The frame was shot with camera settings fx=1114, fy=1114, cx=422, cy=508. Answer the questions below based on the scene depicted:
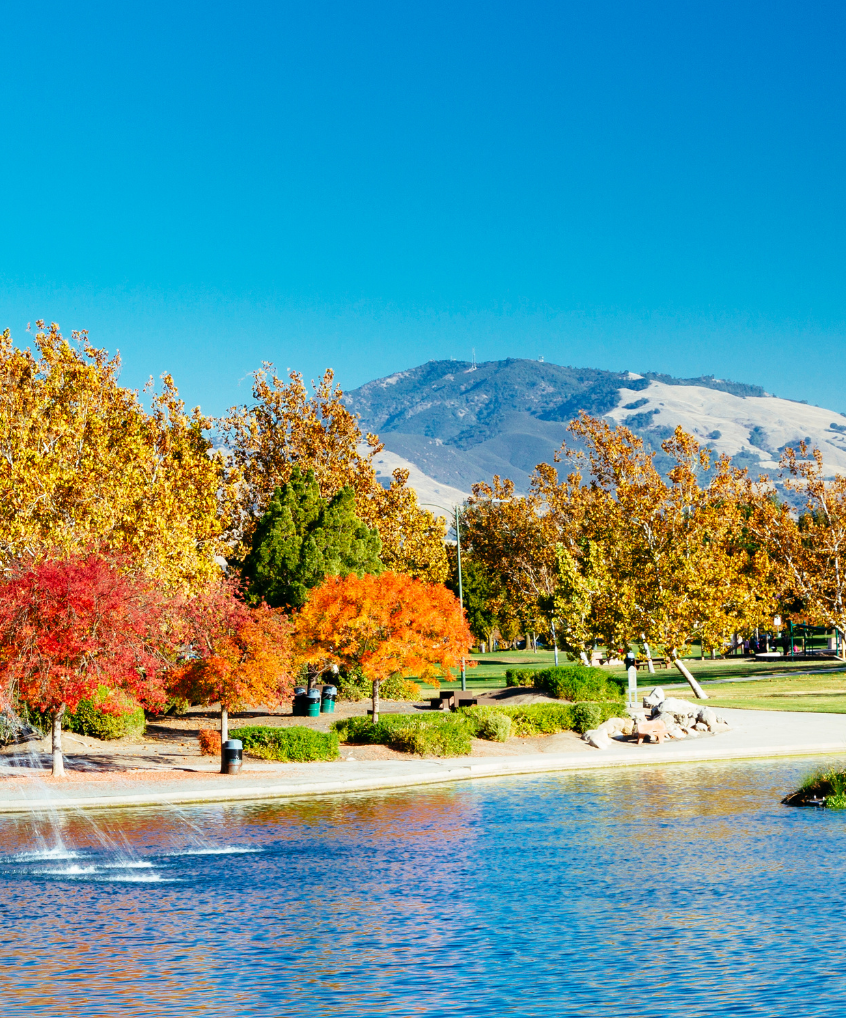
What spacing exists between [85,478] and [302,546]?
11246 millimetres

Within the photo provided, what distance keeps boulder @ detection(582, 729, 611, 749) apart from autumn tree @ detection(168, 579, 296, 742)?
876 centimetres

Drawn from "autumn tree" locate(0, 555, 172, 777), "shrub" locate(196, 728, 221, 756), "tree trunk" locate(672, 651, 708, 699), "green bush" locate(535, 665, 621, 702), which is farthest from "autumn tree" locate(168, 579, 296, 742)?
"tree trunk" locate(672, 651, 708, 699)

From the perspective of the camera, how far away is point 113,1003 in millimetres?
10445

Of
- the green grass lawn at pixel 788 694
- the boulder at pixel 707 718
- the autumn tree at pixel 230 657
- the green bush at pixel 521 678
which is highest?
the autumn tree at pixel 230 657

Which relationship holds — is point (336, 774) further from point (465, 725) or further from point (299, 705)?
point (299, 705)

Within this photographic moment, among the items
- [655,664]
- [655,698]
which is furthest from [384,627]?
[655,664]

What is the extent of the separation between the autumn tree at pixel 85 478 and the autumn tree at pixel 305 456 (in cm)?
1785

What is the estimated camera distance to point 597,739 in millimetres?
32031

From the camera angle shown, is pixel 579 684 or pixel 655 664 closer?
pixel 579 684

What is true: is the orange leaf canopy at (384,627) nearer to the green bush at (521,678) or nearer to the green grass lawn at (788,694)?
the green bush at (521,678)

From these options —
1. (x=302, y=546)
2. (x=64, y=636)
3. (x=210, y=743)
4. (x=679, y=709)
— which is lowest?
(x=210, y=743)

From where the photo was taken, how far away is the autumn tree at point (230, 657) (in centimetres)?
3011

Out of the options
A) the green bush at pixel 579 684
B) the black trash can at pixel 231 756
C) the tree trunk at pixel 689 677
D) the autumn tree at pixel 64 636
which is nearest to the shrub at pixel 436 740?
the black trash can at pixel 231 756

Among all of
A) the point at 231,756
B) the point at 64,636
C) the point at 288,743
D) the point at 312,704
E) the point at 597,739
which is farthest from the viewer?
the point at 312,704
